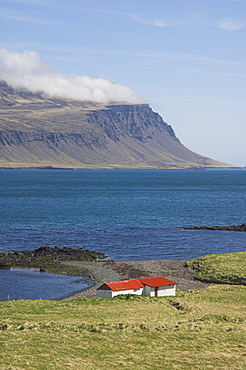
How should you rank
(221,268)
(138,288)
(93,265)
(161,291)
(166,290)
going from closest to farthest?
(138,288), (161,291), (166,290), (221,268), (93,265)

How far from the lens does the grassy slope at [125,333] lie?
24.3 m

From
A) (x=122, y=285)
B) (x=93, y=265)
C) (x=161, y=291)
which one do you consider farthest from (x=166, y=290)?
(x=93, y=265)

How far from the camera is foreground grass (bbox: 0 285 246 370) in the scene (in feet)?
79.7

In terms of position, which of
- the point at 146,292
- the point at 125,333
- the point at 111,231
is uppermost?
the point at 125,333

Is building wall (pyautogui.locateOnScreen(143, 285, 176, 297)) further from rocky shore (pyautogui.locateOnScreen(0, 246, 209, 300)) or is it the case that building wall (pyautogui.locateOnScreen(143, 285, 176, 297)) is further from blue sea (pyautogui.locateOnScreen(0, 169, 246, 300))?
blue sea (pyautogui.locateOnScreen(0, 169, 246, 300))

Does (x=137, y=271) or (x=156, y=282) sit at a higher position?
(x=156, y=282)

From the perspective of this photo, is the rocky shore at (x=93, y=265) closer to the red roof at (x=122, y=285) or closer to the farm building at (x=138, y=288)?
the farm building at (x=138, y=288)

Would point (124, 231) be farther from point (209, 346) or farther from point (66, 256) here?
point (209, 346)

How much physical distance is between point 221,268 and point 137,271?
391 inches

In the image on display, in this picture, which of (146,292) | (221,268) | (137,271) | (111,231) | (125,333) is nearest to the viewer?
(125,333)

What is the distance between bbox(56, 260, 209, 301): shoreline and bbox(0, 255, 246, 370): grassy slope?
31.8ft

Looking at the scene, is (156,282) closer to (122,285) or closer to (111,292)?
(122,285)

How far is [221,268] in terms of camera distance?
55.6 meters

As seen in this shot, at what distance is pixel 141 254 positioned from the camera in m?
67.1
